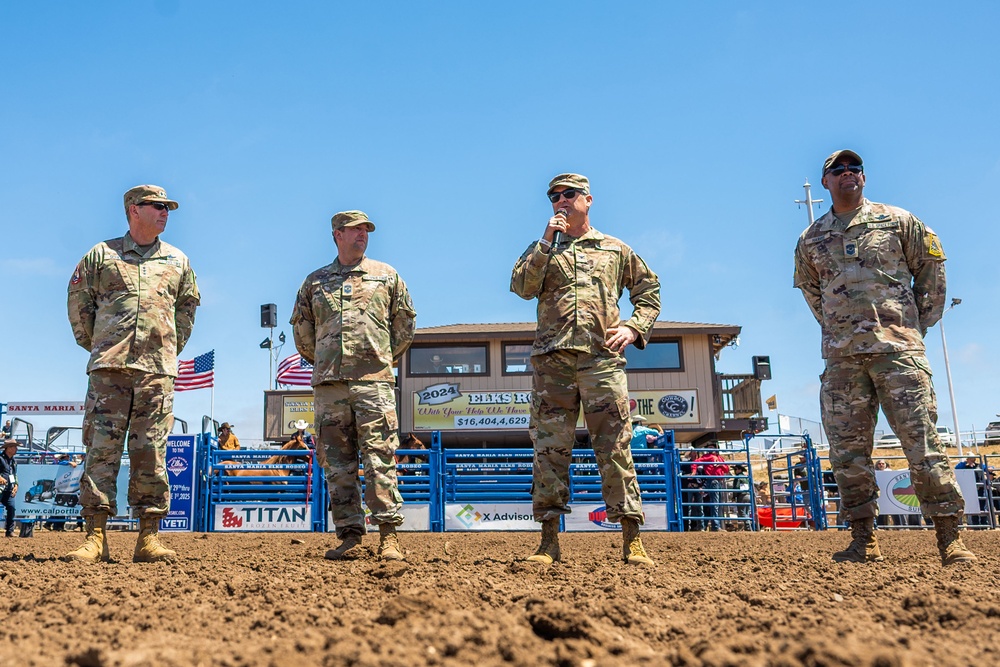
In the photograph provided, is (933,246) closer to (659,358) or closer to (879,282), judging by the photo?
(879,282)

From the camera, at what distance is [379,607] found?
8.56ft

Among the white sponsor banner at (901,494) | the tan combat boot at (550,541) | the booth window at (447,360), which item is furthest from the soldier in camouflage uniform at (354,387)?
the booth window at (447,360)

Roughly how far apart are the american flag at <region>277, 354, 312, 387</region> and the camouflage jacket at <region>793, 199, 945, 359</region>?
18.5 meters

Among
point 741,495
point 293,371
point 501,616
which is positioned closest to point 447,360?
point 293,371

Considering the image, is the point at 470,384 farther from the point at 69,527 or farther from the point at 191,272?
the point at 191,272

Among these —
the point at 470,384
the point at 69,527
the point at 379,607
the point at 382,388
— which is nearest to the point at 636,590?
the point at 379,607

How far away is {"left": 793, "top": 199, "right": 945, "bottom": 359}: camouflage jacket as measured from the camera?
4.27 m

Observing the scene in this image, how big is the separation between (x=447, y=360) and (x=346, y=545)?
1802 centimetres

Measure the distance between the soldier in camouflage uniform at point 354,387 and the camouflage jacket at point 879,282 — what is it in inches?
106

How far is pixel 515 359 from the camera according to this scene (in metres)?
22.9

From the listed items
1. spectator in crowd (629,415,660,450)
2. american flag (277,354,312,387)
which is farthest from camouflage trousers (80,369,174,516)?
american flag (277,354,312,387)

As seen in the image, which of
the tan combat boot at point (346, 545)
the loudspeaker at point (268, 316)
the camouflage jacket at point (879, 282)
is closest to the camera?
the camouflage jacket at point (879, 282)

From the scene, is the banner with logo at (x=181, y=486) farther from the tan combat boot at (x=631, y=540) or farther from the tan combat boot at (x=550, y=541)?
the tan combat boot at (x=631, y=540)

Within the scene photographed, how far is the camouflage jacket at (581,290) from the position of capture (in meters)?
4.53
